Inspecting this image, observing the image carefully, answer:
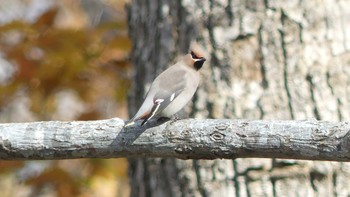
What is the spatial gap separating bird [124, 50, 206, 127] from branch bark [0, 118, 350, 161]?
10 cm

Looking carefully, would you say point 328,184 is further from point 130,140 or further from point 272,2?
point 130,140

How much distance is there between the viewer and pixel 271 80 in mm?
4418

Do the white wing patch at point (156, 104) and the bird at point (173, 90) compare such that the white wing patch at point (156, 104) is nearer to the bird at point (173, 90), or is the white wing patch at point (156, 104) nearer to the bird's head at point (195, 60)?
the bird at point (173, 90)

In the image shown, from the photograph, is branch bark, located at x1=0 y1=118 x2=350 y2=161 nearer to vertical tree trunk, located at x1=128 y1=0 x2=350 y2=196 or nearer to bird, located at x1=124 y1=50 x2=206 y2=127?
bird, located at x1=124 y1=50 x2=206 y2=127

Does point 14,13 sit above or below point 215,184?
above

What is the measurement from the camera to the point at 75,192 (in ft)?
21.4

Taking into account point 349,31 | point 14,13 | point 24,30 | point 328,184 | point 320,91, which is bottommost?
point 328,184

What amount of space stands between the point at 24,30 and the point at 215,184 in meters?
2.20

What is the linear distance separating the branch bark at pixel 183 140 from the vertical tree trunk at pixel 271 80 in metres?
0.88

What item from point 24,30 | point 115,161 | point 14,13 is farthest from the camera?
point 14,13

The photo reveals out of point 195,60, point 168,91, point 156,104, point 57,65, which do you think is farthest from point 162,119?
point 57,65

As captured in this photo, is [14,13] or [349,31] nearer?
[349,31]

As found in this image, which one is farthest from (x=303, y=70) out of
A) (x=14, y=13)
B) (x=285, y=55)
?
(x=14, y=13)

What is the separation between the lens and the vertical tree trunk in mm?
4359
